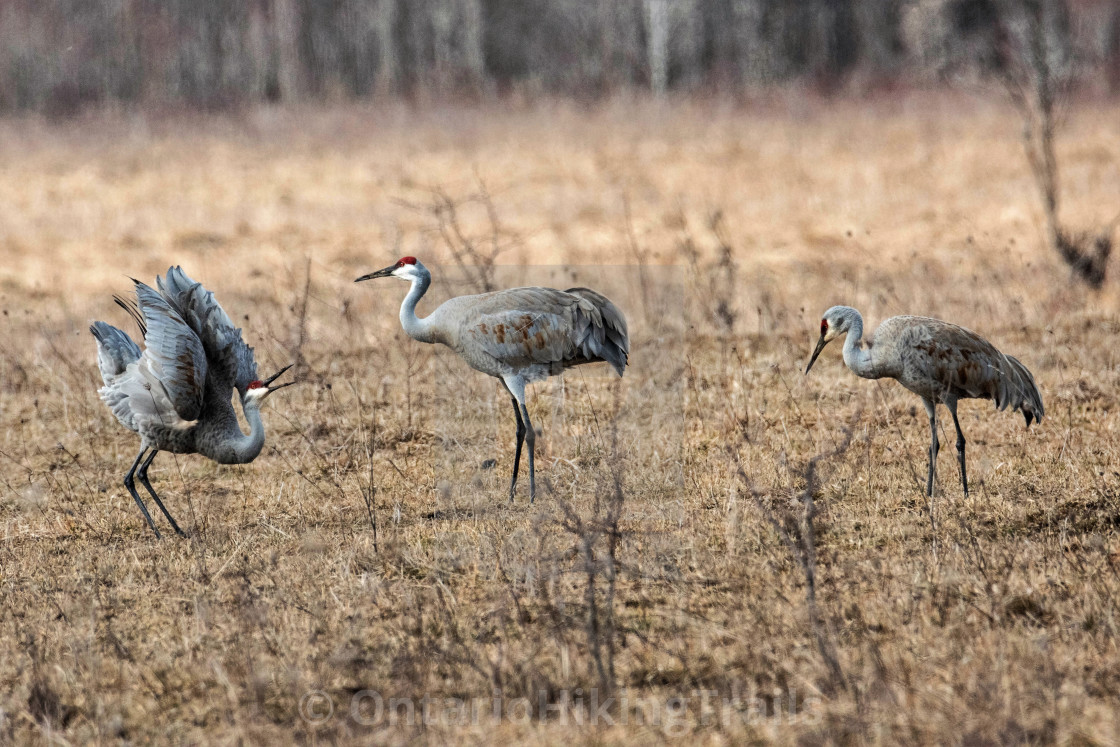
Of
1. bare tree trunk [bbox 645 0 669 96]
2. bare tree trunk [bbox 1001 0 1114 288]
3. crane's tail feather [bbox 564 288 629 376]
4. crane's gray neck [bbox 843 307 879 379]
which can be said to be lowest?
crane's gray neck [bbox 843 307 879 379]

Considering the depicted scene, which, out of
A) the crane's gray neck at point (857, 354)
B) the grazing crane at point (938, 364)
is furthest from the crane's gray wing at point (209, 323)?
the crane's gray neck at point (857, 354)

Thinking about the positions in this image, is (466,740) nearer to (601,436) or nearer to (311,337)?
(601,436)

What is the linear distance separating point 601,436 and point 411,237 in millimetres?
7900

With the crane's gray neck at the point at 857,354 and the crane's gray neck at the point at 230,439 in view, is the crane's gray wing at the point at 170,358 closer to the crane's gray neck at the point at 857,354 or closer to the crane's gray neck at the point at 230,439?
the crane's gray neck at the point at 230,439

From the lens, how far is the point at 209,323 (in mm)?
5516

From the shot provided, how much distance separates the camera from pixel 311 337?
369 inches

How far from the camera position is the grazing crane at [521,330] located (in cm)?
597

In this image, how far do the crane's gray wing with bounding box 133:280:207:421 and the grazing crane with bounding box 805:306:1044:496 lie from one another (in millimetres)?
2870

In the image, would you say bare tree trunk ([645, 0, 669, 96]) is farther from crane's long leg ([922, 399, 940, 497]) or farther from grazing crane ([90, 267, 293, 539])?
grazing crane ([90, 267, 293, 539])

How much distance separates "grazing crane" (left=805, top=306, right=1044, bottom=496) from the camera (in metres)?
5.52

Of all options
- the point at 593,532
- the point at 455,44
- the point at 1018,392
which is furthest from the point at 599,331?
the point at 455,44

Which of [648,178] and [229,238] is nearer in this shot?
[229,238]

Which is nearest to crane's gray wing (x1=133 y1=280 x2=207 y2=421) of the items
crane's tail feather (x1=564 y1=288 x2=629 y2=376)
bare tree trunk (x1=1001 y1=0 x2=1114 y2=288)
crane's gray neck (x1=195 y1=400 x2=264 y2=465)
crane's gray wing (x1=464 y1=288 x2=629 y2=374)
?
crane's gray neck (x1=195 y1=400 x2=264 y2=465)

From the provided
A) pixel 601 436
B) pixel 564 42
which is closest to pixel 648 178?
pixel 601 436
